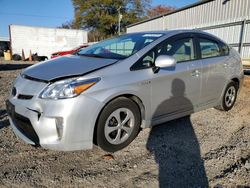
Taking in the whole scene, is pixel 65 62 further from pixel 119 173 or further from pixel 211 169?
pixel 211 169

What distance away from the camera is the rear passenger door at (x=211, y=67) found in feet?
13.7

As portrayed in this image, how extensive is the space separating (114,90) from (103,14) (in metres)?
42.7

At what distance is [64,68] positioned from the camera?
10.2 ft

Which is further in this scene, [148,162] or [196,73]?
[196,73]

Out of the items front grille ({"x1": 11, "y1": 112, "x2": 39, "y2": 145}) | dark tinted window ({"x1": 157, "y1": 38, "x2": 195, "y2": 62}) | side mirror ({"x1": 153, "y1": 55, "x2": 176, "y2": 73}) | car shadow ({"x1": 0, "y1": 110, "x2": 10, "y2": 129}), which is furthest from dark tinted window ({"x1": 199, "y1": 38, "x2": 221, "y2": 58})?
car shadow ({"x1": 0, "y1": 110, "x2": 10, "y2": 129})

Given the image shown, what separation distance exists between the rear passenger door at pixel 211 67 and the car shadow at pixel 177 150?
0.51 m

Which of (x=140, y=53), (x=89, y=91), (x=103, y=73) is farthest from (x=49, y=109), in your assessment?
(x=140, y=53)

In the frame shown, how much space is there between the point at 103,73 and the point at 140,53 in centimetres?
69

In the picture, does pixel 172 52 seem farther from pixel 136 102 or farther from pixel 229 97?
pixel 229 97

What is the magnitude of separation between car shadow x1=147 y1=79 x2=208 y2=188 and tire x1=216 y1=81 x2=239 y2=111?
0.88m

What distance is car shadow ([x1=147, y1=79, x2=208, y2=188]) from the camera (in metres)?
2.64

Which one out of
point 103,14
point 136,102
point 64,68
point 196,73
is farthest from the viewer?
point 103,14

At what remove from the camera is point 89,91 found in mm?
2797

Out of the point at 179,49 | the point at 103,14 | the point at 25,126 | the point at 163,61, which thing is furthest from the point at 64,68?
the point at 103,14
